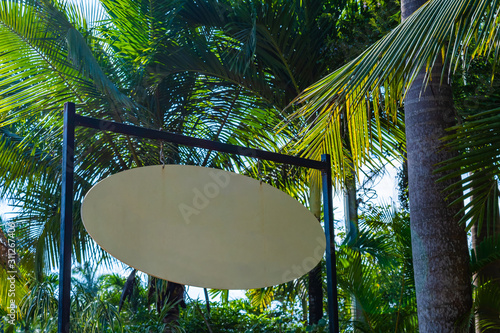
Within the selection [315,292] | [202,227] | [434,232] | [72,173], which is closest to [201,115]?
[315,292]

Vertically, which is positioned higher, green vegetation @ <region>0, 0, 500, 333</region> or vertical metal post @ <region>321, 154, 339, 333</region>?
green vegetation @ <region>0, 0, 500, 333</region>

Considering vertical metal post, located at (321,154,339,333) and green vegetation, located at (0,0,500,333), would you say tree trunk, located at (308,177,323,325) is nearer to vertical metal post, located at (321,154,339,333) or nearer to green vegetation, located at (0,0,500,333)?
green vegetation, located at (0,0,500,333)

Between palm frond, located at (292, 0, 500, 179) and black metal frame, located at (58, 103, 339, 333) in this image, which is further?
palm frond, located at (292, 0, 500, 179)

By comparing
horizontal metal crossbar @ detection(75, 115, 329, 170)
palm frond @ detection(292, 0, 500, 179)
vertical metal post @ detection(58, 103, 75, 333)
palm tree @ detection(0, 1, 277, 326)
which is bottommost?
vertical metal post @ detection(58, 103, 75, 333)

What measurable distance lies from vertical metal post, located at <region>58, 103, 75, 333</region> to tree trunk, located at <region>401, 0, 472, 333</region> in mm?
2249

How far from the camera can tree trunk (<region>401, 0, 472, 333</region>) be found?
3506 mm

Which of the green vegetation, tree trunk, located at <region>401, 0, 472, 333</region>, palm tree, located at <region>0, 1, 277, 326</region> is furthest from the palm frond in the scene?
palm tree, located at <region>0, 1, 277, 326</region>

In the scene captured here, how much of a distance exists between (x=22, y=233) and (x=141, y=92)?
2.90 metres

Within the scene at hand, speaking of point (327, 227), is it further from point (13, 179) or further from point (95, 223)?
point (13, 179)

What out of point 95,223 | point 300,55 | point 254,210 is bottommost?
point 95,223

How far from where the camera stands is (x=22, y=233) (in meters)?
7.70

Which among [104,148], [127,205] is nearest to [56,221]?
[104,148]

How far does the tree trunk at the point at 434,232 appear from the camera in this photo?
11.5 feet

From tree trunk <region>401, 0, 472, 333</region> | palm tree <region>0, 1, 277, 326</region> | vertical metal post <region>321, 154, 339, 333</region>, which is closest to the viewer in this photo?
vertical metal post <region>321, 154, 339, 333</region>
